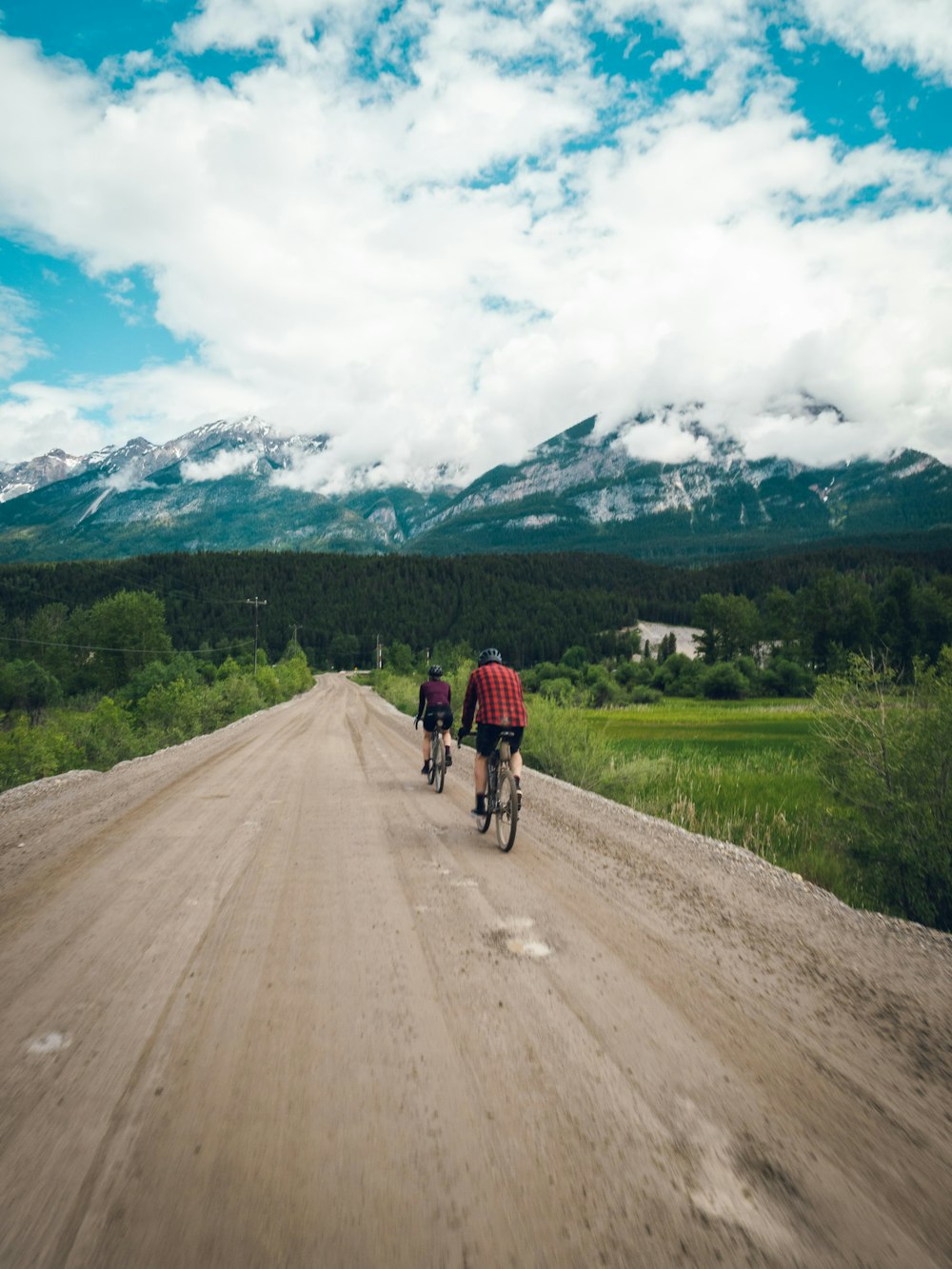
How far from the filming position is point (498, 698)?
8.21m

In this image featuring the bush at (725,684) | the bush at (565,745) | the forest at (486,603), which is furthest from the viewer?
the forest at (486,603)

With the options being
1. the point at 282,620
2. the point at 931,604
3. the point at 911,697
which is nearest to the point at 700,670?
the point at 931,604

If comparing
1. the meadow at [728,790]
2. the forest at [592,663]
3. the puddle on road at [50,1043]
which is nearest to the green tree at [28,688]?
the forest at [592,663]

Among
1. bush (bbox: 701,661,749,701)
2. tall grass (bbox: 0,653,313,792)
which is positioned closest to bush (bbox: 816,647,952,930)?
tall grass (bbox: 0,653,313,792)

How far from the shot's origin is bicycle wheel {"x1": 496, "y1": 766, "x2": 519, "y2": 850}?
7.48 metres

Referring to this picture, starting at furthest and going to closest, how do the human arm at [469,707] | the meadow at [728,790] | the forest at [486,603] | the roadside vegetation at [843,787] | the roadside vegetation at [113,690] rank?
1. the forest at [486,603]
2. the roadside vegetation at [113,690]
3. the human arm at [469,707]
4. the meadow at [728,790]
5. the roadside vegetation at [843,787]

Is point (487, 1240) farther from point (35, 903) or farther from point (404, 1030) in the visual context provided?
point (35, 903)

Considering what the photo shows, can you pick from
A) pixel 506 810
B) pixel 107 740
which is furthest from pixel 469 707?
pixel 107 740

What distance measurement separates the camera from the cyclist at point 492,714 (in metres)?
8.14

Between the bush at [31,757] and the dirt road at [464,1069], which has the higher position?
the dirt road at [464,1069]

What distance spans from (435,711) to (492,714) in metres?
4.29

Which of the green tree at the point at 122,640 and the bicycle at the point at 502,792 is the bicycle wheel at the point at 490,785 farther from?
the green tree at the point at 122,640

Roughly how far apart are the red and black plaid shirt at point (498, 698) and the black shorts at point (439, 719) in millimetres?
3652

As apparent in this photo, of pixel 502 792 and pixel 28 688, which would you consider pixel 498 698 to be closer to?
pixel 502 792
